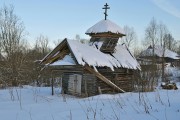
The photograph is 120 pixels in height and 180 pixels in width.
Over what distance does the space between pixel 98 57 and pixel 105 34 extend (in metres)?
2.88

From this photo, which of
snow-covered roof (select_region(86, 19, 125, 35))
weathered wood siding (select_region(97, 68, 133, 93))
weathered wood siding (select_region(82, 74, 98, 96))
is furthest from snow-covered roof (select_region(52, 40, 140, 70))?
snow-covered roof (select_region(86, 19, 125, 35))

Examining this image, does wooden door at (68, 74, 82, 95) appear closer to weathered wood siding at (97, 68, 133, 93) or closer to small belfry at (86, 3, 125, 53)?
weathered wood siding at (97, 68, 133, 93)

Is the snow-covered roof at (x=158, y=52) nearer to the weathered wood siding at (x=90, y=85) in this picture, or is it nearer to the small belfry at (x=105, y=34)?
the small belfry at (x=105, y=34)

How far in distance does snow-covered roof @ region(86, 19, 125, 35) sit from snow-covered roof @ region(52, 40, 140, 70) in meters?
1.57

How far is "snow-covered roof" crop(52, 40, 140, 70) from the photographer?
17.1m

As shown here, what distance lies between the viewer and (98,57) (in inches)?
721

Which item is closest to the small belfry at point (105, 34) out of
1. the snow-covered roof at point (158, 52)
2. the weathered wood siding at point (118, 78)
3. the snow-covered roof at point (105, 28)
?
the snow-covered roof at point (105, 28)

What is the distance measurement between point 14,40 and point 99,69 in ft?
48.3

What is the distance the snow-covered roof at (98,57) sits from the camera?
1708 centimetres

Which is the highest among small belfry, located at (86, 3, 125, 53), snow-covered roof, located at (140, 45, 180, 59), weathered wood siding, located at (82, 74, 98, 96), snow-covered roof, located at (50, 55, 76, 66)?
snow-covered roof, located at (140, 45, 180, 59)

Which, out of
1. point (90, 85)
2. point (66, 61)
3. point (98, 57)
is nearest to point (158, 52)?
point (98, 57)

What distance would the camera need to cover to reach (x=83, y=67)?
56.5 ft

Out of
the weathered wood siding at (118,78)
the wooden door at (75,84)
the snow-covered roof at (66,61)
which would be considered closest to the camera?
the snow-covered roof at (66,61)

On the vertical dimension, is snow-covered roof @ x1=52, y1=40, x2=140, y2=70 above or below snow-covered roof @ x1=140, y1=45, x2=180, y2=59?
below
